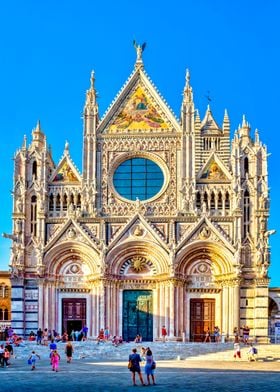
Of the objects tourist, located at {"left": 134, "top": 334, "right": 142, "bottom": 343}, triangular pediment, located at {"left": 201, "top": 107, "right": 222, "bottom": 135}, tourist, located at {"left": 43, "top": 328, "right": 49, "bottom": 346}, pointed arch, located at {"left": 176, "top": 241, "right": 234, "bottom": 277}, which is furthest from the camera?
triangular pediment, located at {"left": 201, "top": 107, "right": 222, "bottom": 135}

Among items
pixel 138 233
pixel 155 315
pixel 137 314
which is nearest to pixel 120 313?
pixel 137 314

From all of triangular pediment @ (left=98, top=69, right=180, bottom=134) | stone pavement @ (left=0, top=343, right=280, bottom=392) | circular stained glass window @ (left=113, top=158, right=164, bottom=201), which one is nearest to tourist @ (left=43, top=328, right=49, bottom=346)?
stone pavement @ (left=0, top=343, right=280, bottom=392)

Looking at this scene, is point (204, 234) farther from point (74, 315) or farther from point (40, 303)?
point (40, 303)

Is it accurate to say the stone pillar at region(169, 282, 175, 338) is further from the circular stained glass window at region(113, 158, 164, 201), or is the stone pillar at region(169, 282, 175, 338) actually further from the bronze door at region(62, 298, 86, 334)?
the circular stained glass window at region(113, 158, 164, 201)

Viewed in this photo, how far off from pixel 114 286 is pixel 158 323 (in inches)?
140

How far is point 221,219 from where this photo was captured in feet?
170

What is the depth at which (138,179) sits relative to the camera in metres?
54.0

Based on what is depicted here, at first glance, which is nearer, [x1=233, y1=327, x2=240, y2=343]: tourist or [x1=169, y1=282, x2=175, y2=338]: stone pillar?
[x1=233, y1=327, x2=240, y2=343]: tourist

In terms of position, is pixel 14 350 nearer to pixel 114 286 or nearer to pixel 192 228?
pixel 114 286

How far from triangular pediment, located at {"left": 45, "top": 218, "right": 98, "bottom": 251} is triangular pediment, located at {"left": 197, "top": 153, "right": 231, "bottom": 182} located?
7855 mm

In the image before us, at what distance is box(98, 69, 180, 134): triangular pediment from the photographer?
54031 mm

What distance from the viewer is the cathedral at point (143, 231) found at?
5156cm

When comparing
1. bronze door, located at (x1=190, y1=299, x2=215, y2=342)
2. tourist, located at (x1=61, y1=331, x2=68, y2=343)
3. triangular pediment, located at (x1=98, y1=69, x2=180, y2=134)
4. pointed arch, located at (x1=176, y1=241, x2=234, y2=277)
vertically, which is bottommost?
tourist, located at (x1=61, y1=331, x2=68, y2=343)

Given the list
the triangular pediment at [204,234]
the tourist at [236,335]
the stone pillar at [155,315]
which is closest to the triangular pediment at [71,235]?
the stone pillar at [155,315]
